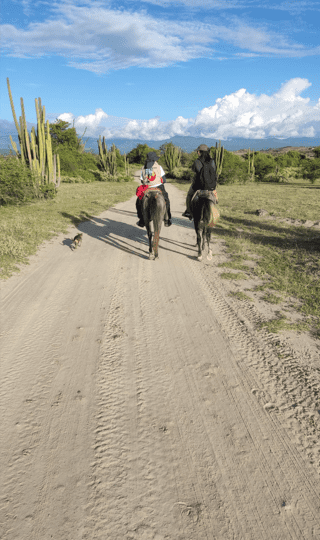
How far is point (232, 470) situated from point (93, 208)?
13.8 m

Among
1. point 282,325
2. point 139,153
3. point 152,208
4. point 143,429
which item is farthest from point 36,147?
point 139,153

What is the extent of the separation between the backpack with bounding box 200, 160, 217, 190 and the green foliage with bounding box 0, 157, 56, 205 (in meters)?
10.5

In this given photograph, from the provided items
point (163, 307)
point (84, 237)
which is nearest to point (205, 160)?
point (163, 307)

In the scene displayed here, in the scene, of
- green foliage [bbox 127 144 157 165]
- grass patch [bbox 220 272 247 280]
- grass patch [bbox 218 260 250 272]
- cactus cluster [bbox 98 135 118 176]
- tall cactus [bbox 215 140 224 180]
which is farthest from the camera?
green foliage [bbox 127 144 157 165]

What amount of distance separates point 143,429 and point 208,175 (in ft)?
18.5

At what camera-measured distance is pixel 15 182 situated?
560 inches

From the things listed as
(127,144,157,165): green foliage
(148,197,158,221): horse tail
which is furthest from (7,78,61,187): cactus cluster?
(127,144,157,165): green foliage

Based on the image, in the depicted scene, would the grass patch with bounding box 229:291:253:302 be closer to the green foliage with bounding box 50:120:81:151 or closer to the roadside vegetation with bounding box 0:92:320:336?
the roadside vegetation with bounding box 0:92:320:336

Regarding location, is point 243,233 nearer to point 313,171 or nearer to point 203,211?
point 203,211

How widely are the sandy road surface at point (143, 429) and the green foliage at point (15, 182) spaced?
10.7 m

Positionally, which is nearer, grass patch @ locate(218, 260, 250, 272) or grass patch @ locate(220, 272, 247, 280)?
grass patch @ locate(220, 272, 247, 280)

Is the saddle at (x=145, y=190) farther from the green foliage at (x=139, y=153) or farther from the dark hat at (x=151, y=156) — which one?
the green foliage at (x=139, y=153)

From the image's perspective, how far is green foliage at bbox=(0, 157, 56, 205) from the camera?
13.9 m

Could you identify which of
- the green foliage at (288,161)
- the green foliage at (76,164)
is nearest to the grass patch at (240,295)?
the green foliage at (76,164)
